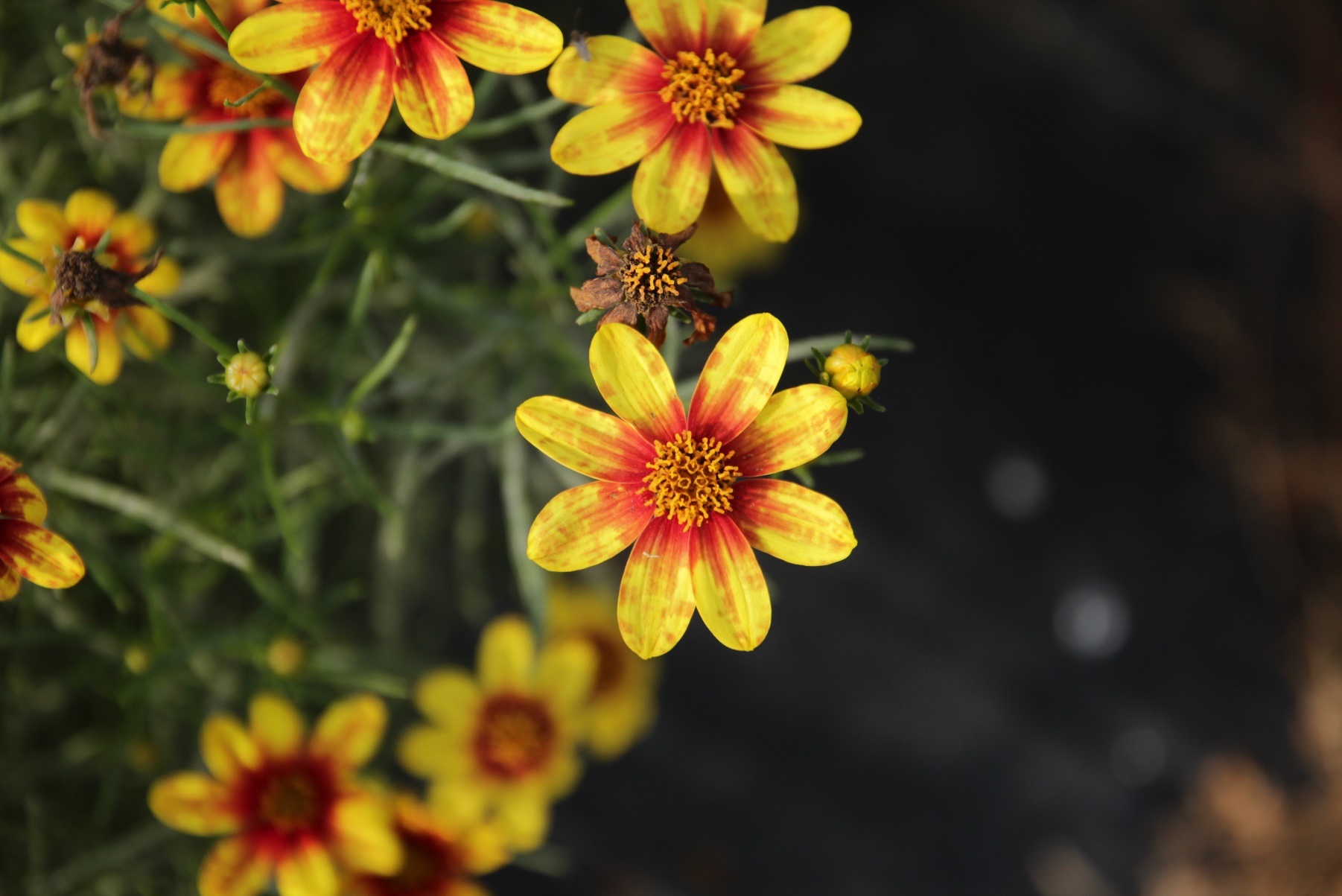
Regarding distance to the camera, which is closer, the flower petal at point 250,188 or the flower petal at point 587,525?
the flower petal at point 587,525

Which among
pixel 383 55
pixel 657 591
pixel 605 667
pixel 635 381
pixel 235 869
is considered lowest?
pixel 235 869

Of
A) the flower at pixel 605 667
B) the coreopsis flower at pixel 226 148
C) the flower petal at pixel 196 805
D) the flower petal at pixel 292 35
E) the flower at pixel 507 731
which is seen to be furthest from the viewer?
the flower at pixel 605 667

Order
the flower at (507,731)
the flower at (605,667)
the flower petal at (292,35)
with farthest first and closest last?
the flower at (605,667), the flower at (507,731), the flower petal at (292,35)

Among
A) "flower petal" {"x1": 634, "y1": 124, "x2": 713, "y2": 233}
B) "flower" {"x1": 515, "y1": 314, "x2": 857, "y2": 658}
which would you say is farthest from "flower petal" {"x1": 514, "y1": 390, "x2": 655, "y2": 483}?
"flower petal" {"x1": 634, "y1": 124, "x2": 713, "y2": 233}

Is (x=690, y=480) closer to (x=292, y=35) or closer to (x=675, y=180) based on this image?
(x=675, y=180)

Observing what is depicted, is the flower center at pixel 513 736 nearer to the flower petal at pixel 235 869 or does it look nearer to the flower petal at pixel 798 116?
the flower petal at pixel 235 869

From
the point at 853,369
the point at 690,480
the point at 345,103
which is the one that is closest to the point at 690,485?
the point at 690,480

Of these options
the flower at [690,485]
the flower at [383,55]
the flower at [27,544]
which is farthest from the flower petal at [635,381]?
the flower at [27,544]
